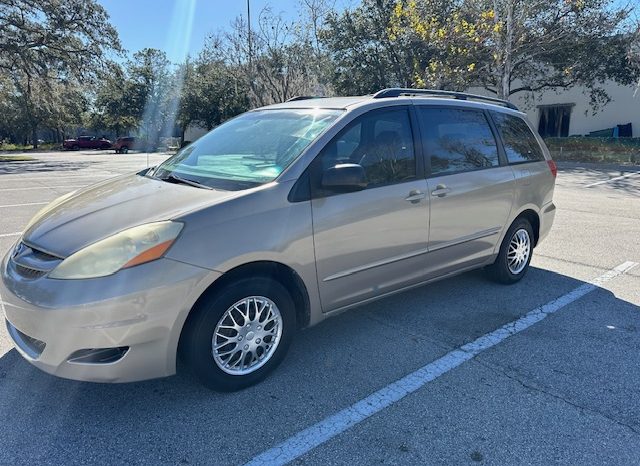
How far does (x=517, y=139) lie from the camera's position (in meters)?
4.79

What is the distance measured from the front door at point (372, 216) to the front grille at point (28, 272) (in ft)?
5.23

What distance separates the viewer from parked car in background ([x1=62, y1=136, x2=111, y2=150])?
1805 inches

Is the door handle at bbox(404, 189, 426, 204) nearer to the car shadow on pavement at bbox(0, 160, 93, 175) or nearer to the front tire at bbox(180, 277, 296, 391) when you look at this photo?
the front tire at bbox(180, 277, 296, 391)

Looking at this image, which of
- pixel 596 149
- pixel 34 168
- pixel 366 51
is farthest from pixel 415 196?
pixel 366 51

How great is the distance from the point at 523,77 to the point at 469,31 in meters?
6.85

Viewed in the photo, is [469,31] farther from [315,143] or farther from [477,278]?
[315,143]

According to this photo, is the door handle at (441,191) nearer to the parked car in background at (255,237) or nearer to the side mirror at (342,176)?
the parked car in background at (255,237)

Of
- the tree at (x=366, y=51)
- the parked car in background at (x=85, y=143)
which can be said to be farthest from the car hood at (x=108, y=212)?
the parked car in background at (x=85, y=143)

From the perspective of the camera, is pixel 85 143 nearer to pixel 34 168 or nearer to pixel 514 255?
pixel 34 168

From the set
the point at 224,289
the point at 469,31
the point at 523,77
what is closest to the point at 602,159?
the point at 523,77

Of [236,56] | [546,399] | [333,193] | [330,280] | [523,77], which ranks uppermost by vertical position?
[236,56]

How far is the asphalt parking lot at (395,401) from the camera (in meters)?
2.40

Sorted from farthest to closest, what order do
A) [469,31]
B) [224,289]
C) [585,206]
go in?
[469,31] → [585,206] → [224,289]

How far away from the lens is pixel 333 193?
10.2 ft
